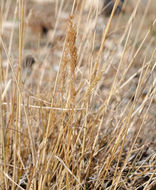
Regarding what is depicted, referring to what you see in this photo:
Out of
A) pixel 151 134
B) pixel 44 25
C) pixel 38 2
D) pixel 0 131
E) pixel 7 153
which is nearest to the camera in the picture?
pixel 0 131

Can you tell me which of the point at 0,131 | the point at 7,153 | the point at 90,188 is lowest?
the point at 90,188

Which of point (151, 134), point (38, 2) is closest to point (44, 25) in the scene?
point (38, 2)

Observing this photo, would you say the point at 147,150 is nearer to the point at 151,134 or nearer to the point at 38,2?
the point at 151,134

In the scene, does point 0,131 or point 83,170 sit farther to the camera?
point 83,170

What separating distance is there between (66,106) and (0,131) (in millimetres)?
192

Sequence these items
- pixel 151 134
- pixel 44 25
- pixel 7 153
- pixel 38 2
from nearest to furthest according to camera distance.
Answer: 1. pixel 7 153
2. pixel 151 134
3. pixel 44 25
4. pixel 38 2

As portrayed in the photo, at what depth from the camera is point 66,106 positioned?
28.0 inches

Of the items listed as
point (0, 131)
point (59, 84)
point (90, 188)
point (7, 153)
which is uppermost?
point (59, 84)

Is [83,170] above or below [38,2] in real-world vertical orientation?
below

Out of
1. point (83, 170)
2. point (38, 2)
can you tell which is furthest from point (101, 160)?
point (38, 2)

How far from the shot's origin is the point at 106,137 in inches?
35.4

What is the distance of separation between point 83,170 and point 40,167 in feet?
0.67

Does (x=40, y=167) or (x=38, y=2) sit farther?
(x=38, y=2)

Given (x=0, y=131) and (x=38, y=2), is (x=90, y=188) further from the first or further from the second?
(x=38, y=2)
